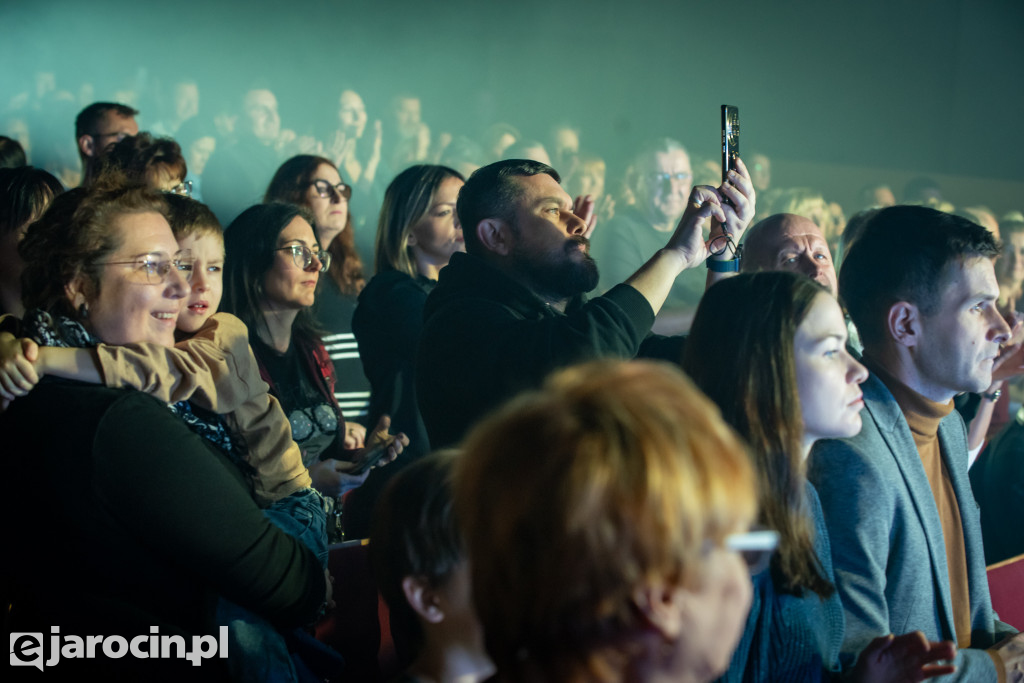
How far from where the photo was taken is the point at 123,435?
107 cm

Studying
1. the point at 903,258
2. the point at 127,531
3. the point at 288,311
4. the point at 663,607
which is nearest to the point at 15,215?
the point at 288,311

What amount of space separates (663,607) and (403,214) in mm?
A: 1928

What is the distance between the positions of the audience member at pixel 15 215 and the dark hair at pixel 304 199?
985 mm

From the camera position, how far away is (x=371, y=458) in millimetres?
1903

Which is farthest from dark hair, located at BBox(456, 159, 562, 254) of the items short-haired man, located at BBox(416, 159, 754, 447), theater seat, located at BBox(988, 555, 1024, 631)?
theater seat, located at BBox(988, 555, 1024, 631)

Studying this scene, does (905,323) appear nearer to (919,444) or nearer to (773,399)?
(919,444)

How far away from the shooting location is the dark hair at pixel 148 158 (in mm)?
2455

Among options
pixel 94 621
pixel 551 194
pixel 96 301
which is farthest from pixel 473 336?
pixel 94 621

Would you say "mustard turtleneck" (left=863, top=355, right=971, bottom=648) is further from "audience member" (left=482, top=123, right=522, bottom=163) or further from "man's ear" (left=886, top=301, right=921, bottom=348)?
"audience member" (left=482, top=123, right=522, bottom=163)

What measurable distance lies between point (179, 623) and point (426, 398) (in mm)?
667

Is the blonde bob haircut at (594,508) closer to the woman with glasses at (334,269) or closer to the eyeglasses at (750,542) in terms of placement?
the eyeglasses at (750,542)

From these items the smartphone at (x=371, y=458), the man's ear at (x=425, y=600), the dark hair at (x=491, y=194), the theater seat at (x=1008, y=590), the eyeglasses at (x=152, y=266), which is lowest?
the theater seat at (x=1008, y=590)

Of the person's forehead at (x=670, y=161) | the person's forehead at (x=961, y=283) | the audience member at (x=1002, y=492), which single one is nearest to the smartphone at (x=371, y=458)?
the person's forehead at (x=961, y=283)

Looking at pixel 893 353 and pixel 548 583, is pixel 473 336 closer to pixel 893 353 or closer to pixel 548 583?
pixel 893 353
